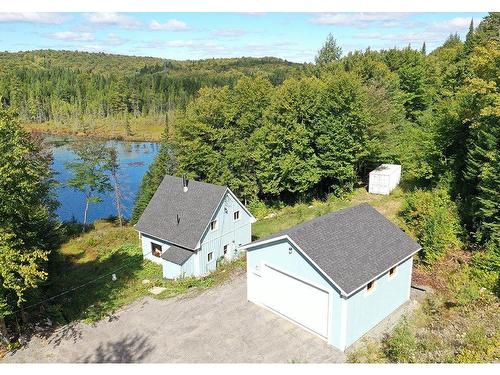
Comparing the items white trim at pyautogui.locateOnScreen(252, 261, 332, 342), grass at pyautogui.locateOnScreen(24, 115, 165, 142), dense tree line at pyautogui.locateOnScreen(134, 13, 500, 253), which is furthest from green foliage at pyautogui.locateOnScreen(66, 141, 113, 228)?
grass at pyautogui.locateOnScreen(24, 115, 165, 142)

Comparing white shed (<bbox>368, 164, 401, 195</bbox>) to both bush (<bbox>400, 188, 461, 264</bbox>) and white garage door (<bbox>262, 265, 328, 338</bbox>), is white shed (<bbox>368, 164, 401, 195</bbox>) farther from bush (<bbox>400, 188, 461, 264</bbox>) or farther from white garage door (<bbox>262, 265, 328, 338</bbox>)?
white garage door (<bbox>262, 265, 328, 338</bbox>)

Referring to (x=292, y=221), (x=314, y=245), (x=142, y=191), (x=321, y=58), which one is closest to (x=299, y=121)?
(x=292, y=221)

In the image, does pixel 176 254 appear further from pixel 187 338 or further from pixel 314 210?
pixel 314 210

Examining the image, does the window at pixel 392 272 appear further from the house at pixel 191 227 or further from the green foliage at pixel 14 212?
the green foliage at pixel 14 212

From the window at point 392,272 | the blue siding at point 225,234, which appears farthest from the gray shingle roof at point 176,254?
the window at point 392,272

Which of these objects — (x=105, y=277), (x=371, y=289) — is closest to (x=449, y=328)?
(x=371, y=289)

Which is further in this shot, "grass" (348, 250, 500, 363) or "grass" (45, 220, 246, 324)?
"grass" (45, 220, 246, 324)

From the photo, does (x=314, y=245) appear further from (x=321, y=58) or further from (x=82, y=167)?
(x=321, y=58)
